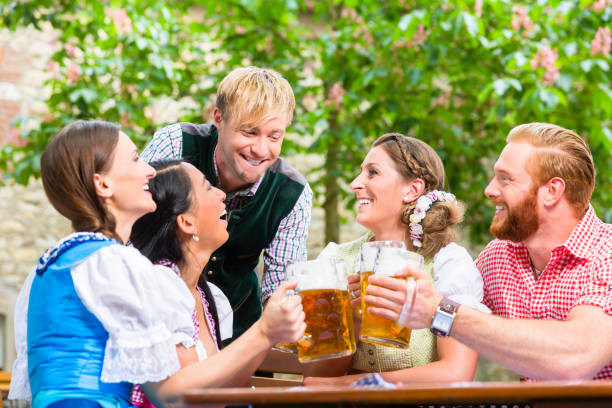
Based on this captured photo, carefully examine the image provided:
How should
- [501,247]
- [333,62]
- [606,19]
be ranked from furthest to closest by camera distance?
[333,62], [606,19], [501,247]

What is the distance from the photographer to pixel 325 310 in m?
1.63

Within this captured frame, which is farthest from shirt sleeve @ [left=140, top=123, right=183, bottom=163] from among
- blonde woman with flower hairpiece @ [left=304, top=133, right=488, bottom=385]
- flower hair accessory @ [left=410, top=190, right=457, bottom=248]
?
flower hair accessory @ [left=410, top=190, right=457, bottom=248]

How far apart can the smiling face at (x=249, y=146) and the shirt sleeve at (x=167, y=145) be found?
17 centimetres

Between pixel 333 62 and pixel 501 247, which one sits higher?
pixel 333 62

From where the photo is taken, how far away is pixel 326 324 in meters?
1.64

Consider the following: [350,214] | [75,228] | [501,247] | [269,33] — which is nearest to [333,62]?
[269,33]

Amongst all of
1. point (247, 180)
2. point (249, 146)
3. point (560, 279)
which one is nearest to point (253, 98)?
point (249, 146)

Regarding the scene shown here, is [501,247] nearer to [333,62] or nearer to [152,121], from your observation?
[333,62]

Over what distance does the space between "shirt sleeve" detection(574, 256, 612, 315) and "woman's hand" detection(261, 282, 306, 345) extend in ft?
2.61

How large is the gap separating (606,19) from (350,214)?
10.7 feet

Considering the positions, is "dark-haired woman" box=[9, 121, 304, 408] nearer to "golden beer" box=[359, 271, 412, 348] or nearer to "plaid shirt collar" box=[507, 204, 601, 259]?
"golden beer" box=[359, 271, 412, 348]

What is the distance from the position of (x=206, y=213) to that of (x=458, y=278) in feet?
2.40

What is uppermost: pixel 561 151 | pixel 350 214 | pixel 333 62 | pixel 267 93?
pixel 333 62

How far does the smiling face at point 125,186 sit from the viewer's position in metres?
1.82
